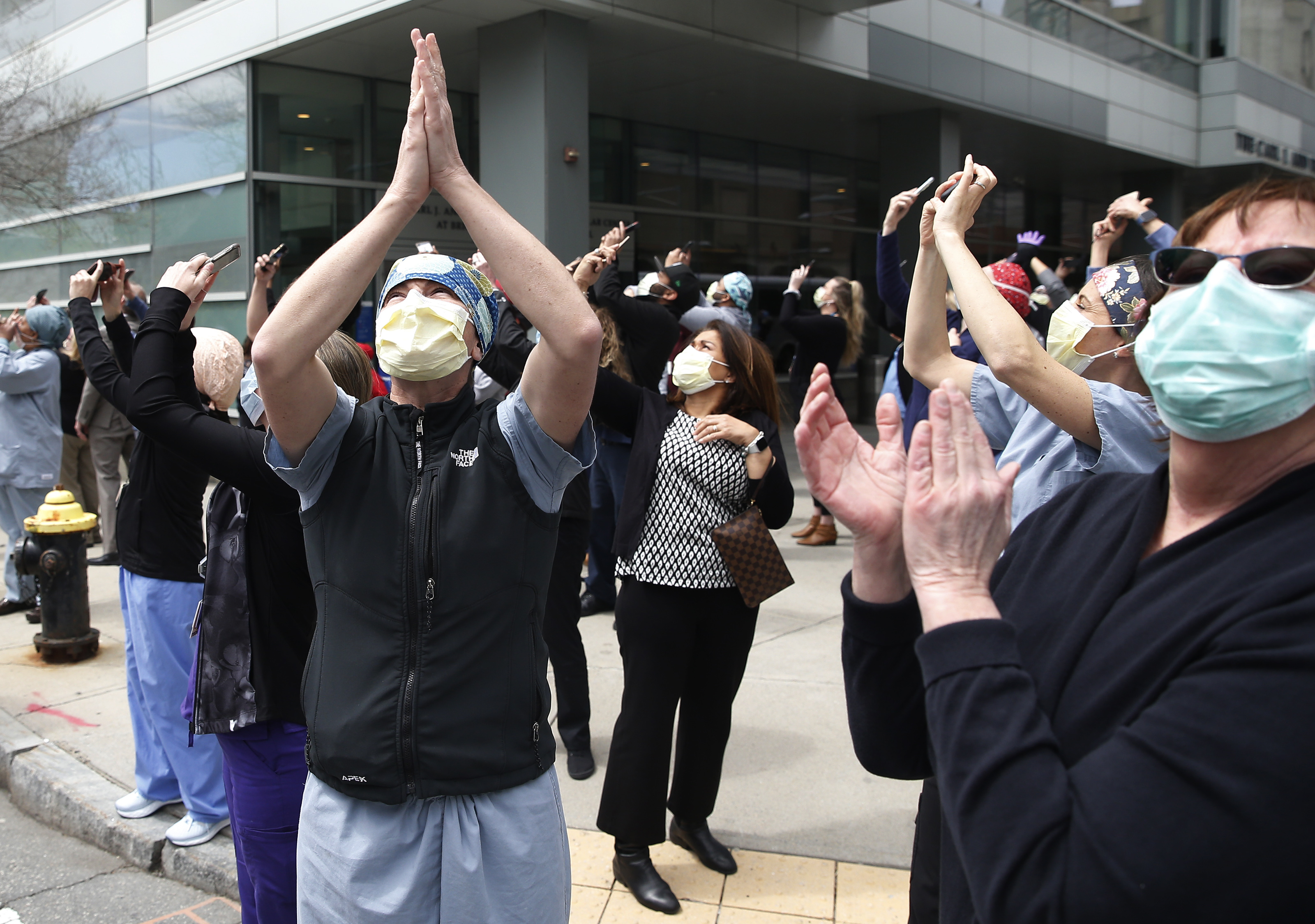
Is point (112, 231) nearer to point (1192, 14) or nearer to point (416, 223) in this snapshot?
point (416, 223)

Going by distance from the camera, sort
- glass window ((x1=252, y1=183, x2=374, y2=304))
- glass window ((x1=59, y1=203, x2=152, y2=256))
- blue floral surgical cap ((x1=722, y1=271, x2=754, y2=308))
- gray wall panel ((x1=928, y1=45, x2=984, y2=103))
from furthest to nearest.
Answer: gray wall panel ((x1=928, y1=45, x2=984, y2=103))
glass window ((x1=59, y1=203, x2=152, y2=256))
glass window ((x1=252, y1=183, x2=374, y2=304))
blue floral surgical cap ((x1=722, y1=271, x2=754, y2=308))

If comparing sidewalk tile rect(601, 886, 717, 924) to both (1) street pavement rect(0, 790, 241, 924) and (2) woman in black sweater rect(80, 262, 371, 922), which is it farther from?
(1) street pavement rect(0, 790, 241, 924)

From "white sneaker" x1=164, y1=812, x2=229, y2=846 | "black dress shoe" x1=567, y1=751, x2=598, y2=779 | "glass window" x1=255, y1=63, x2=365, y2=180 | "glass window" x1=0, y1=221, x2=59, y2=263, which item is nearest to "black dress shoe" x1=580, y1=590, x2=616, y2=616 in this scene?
"black dress shoe" x1=567, y1=751, x2=598, y2=779

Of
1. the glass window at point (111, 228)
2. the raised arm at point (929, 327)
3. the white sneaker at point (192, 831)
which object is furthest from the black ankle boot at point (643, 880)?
the glass window at point (111, 228)

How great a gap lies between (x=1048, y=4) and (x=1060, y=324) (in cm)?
1602

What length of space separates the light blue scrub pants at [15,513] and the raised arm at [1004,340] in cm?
744

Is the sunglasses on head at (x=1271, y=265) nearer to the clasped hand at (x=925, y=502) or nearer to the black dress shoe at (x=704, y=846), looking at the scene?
the clasped hand at (x=925, y=502)

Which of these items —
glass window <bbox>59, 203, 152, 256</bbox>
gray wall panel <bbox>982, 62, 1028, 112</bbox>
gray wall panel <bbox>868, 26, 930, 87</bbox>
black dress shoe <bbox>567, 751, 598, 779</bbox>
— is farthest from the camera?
gray wall panel <bbox>982, 62, 1028, 112</bbox>

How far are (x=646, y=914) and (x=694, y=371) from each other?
76.4 inches

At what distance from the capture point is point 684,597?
3.60 metres

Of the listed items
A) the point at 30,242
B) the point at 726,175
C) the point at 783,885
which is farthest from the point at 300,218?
the point at 783,885

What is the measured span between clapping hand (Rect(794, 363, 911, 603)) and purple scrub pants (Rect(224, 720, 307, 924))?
210 cm

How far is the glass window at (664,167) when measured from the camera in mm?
15750

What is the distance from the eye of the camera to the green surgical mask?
4.00ft
